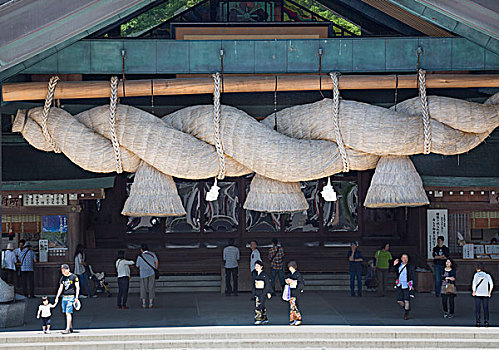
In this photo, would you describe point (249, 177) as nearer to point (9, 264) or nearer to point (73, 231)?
point (73, 231)

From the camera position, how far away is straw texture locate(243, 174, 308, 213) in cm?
1152

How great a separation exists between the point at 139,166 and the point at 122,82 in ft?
4.46

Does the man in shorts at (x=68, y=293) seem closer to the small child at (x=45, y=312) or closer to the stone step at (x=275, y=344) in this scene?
the small child at (x=45, y=312)

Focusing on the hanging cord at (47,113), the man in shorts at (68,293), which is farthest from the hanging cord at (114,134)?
the man in shorts at (68,293)

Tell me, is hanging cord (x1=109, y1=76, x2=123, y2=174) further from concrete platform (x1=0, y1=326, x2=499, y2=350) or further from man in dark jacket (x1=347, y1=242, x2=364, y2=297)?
man in dark jacket (x1=347, y1=242, x2=364, y2=297)

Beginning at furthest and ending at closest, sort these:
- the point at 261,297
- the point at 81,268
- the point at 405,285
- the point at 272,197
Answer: the point at 81,268 < the point at 405,285 < the point at 261,297 < the point at 272,197

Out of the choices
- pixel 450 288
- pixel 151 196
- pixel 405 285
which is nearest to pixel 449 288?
pixel 450 288

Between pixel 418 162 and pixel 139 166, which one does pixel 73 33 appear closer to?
pixel 139 166

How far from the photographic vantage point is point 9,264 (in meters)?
16.7

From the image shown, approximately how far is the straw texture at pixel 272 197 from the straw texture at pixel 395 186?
113cm

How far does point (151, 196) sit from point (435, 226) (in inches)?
338

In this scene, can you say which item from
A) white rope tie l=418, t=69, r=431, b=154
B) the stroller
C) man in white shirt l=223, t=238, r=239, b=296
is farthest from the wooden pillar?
white rope tie l=418, t=69, r=431, b=154

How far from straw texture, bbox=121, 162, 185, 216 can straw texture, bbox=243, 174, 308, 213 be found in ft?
3.72

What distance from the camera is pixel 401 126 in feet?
37.0
